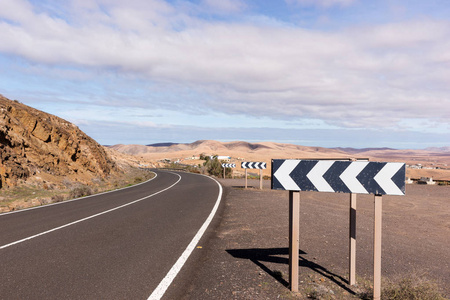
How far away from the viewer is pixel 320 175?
172 inches

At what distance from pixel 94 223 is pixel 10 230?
1983mm

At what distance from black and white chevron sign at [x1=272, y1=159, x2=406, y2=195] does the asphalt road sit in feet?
7.96

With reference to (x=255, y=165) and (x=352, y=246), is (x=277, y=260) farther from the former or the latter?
(x=255, y=165)

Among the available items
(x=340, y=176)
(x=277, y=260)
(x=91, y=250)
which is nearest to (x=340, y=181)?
(x=340, y=176)

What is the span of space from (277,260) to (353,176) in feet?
7.04

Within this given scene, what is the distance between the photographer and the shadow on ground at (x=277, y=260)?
179 inches

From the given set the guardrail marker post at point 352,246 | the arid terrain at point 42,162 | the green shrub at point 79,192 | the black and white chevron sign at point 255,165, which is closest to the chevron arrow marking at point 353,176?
the guardrail marker post at point 352,246

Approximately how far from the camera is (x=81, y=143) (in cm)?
3078

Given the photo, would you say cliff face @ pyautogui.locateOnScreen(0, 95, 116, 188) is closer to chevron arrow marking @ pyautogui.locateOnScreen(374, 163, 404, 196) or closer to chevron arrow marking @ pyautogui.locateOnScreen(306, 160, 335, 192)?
chevron arrow marking @ pyautogui.locateOnScreen(306, 160, 335, 192)

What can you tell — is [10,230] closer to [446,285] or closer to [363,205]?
[446,285]

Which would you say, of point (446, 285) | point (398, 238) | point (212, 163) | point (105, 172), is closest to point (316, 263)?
point (446, 285)

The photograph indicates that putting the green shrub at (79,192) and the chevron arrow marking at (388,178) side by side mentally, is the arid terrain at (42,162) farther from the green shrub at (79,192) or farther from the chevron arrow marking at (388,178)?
the chevron arrow marking at (388,178)

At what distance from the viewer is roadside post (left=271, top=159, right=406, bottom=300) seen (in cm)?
399

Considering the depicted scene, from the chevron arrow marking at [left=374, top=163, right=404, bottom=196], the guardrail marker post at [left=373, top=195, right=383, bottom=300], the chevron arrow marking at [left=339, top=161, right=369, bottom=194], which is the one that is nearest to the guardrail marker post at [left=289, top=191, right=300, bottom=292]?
the chevron arrow marking at [left=339, top=161, right=369, bottom=194]
